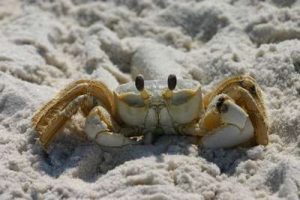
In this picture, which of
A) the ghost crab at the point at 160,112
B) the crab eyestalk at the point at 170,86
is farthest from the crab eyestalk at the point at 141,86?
the crab eyestalk at the point at 170,86

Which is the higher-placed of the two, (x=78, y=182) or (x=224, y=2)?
(x=224, y=2)

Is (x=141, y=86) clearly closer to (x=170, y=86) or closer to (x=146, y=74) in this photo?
(x=170, y=86)

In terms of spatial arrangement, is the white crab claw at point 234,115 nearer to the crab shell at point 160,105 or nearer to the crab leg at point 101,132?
the crab shell at point 160,105

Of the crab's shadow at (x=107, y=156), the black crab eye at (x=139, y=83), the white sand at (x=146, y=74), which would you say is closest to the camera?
the white sand at (x=146, y=74)

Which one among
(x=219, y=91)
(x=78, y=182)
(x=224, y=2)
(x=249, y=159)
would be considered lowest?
(x=78, y=182)

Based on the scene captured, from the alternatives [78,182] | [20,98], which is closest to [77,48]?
[20,98]

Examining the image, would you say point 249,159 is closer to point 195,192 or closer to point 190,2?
point 195,192

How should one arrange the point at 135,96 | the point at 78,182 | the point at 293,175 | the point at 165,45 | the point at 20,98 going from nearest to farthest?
1. the point at 293,175
2. the point at 78,182
3. the point at 135,96
4. the point at 20,98
5. the point at 165,45

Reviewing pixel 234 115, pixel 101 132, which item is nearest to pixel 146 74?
pixel 101 132
